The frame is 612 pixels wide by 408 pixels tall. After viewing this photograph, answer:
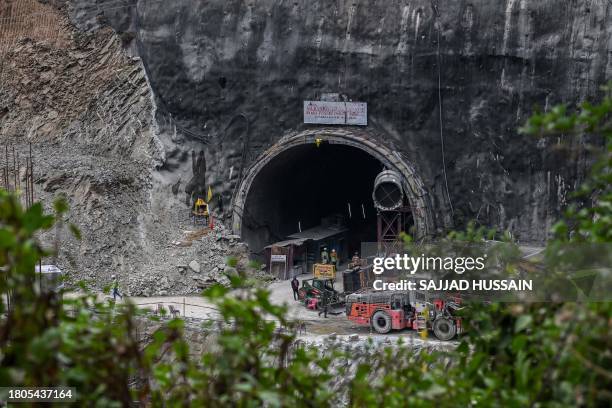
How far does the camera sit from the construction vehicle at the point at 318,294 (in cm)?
2920

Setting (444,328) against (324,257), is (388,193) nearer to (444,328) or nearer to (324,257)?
(324,257)

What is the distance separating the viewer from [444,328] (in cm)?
2462

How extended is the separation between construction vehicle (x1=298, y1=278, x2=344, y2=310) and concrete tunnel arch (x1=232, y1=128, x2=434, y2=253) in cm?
440

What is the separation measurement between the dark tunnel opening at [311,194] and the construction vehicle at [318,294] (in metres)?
5.85

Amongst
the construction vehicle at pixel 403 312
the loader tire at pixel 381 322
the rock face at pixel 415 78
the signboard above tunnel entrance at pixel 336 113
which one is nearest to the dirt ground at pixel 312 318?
the loader tire at pixel 381 322

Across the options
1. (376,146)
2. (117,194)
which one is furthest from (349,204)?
(117,194)

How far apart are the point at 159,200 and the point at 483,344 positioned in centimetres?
2835

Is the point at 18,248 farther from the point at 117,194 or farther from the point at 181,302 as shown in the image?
the point at 117,194

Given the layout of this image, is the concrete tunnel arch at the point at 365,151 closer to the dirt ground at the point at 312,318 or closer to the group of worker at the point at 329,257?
the group of worker at the point at 329,257

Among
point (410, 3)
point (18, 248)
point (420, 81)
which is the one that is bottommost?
point (18, 248)

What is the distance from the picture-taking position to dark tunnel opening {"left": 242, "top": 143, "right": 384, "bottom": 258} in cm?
3597

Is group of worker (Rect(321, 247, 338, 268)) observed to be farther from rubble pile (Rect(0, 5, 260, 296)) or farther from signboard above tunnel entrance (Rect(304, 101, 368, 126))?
signboard above tunnel entrance (Rect(304, 101, 368, 126))

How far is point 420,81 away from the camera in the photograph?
110 feet

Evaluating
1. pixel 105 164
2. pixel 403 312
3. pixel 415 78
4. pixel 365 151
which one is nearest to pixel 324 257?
pixel 365 151
